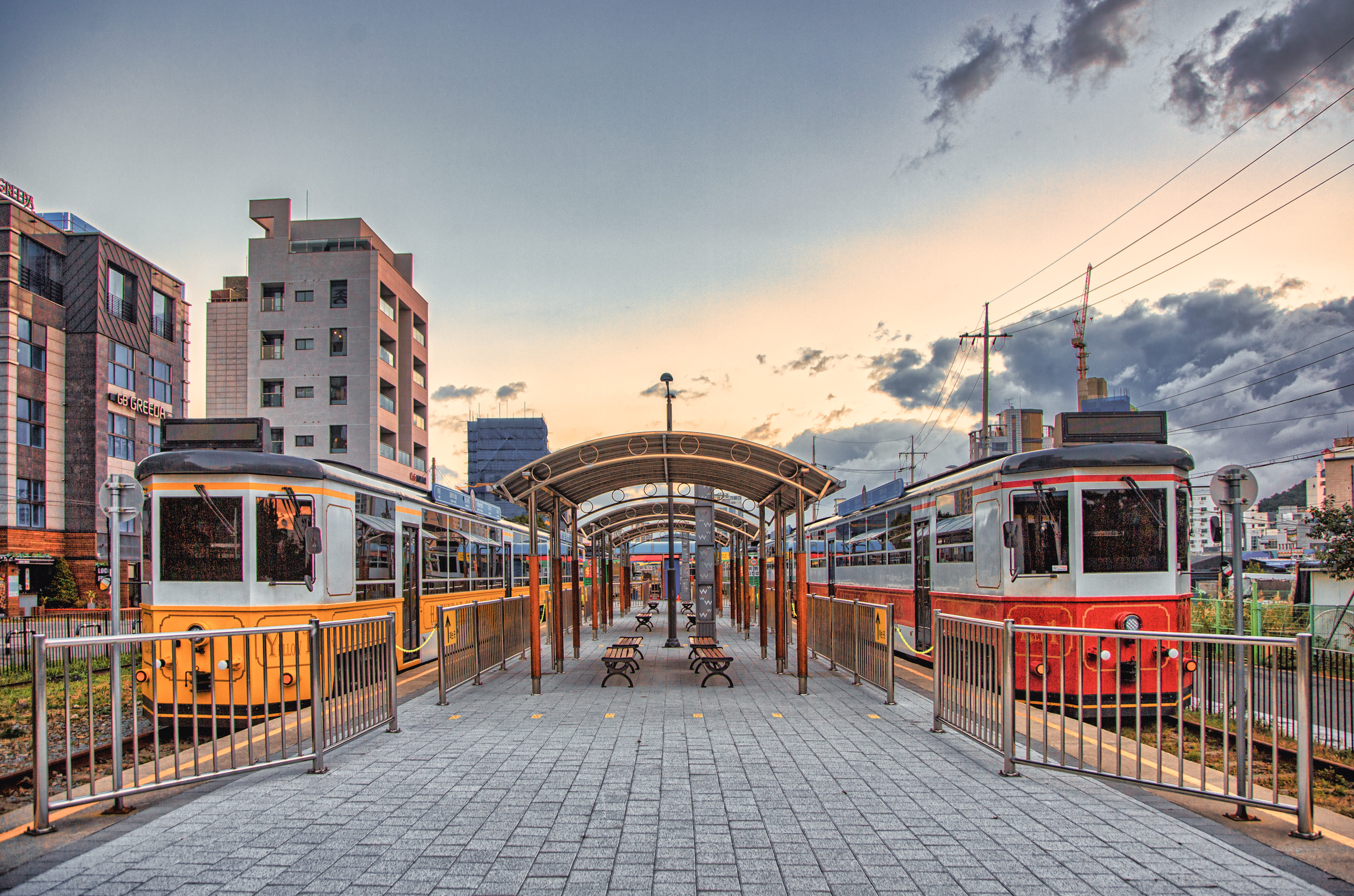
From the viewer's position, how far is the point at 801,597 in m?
11.5

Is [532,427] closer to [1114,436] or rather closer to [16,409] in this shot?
[16,409]

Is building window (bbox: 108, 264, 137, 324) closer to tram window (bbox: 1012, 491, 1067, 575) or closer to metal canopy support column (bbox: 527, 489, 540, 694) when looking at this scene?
metal canopy support column (bbox: 527, 489, 540, 694)

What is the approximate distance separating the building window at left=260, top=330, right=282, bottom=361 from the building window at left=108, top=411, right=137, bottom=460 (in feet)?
23.0

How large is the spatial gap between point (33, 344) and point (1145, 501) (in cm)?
4517

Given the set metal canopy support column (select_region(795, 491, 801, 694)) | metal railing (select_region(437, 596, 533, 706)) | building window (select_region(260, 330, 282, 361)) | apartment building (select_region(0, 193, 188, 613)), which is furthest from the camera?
building window (select_region(260, 330, 282, 361))

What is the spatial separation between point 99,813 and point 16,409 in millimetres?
40254

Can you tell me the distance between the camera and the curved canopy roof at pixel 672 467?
11.7m

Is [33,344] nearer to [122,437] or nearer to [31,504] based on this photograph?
[122,437]

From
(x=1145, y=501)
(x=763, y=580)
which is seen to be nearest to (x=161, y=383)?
(x=763, y=580)

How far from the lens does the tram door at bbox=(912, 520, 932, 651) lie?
1316cm

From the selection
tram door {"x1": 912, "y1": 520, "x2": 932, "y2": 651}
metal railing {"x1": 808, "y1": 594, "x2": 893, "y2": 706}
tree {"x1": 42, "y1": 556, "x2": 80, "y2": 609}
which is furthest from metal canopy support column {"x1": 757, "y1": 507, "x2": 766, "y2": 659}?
tree {"x1": 42, "y1": 556, "x2": 80, "y2": 609}

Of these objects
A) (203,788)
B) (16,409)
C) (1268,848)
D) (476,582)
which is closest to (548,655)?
(476,582)

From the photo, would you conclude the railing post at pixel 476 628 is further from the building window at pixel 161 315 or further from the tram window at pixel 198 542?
the building window at pixel 161 315

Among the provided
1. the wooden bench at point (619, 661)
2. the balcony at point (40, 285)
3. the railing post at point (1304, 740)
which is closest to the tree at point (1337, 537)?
the wooden bench at point (619, 661)
